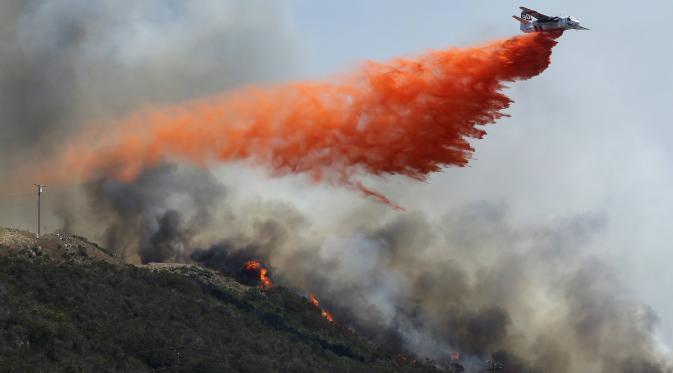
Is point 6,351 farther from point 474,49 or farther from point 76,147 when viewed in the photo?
point 76,147

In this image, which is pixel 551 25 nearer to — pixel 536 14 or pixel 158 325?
pixel 536 14

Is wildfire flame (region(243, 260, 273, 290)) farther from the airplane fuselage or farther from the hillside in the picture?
the airplane fuselage

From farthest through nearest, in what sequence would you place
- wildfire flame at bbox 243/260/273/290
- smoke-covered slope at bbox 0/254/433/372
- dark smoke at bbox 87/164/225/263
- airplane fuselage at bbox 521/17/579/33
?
dark smoke at bbox 87/164/225/263, wildfire flame at bbox 243/260/273/290, airplane fuselage at bbox 521/17/579/33, smoke-covered slope at bbox 0/254/433/372

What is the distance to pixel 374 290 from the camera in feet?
346

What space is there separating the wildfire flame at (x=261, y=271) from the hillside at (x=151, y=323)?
1.86 meters

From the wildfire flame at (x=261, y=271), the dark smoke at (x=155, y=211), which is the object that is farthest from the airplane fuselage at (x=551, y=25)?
the dark smoke at (x=155, y=211)

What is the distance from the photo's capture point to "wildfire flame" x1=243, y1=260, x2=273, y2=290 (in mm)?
100188

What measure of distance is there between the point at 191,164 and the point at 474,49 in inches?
1408

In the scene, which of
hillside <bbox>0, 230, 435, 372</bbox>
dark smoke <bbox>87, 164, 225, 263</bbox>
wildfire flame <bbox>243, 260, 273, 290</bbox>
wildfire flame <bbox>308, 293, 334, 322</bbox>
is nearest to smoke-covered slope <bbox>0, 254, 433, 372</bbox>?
hillside <bbox>0, 230, 435, 372</bbox>

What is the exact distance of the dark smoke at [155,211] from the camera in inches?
4183

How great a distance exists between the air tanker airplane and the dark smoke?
137ft

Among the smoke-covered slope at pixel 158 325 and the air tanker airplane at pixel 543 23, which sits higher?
the air tanker airplane at pixel 543 23

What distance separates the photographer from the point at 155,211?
354 ft

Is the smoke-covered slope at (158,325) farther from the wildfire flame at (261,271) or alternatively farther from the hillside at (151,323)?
the wildfire flame at (261,271)
